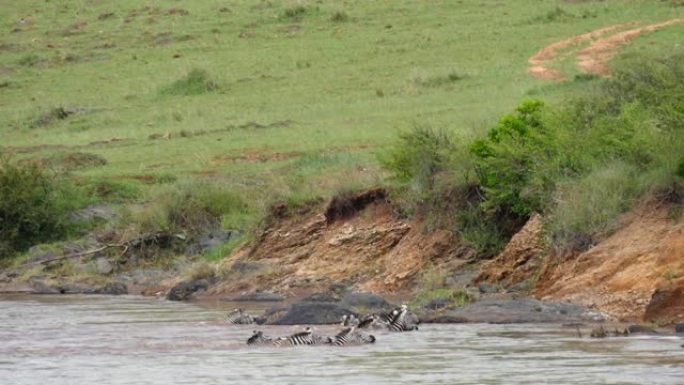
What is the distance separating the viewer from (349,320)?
19.8 m

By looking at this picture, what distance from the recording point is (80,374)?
16.8 m

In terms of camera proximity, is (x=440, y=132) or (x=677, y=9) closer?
(x=440, y=132)

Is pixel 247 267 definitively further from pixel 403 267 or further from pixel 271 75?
pixel 271 75

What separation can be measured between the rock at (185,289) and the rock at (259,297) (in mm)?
840

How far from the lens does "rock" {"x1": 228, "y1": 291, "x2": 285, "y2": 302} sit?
974 inches

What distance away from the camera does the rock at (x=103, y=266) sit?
28669 mm

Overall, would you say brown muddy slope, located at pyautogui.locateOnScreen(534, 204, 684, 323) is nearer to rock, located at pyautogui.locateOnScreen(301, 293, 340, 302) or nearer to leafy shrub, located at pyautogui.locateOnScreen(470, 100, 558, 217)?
leafy shrub, located at pyautogui.locateOnScreen(470, 100, 558, 217)

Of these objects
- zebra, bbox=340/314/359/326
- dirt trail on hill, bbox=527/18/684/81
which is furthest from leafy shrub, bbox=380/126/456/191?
dirt trail on hill, bbox=527/18/684/81

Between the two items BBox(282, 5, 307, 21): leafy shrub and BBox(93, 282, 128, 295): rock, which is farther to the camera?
BBox(282, 5, 307, 21): leafy shrub

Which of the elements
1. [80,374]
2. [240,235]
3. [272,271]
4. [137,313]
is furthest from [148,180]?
[80,374]

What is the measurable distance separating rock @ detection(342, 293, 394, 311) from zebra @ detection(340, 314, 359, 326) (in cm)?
52

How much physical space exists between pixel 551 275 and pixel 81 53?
3167cm

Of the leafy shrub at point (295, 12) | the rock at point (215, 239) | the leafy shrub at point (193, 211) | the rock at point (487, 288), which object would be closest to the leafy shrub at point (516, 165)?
the rock at point (487, 288)

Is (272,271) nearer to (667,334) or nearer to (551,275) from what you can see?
(551,275)
